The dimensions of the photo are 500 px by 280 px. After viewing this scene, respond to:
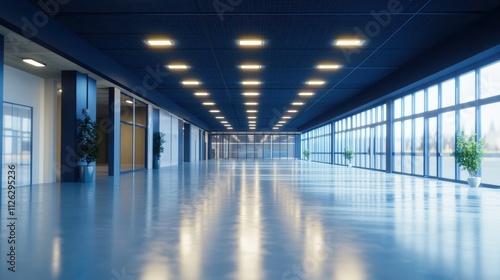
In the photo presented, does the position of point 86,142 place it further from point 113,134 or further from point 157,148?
point 157,148

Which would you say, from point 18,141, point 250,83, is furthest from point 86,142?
point 250,83

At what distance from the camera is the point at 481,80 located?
13.0 meters

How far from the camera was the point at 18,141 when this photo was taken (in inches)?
491

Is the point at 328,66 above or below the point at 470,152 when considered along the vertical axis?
above

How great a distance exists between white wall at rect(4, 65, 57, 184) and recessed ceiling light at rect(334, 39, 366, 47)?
32.8 feet

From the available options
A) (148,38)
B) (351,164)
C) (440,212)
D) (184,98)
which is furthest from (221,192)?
(351,164)

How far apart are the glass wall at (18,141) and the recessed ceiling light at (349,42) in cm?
1005

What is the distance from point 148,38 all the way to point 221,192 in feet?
15.8

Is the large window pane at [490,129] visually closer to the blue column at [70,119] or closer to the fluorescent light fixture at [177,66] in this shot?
the fluorescent light fixture at [177,66]

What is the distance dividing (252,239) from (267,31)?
6797 mm

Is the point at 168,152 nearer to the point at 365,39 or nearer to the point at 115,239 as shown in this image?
the point at 365,39

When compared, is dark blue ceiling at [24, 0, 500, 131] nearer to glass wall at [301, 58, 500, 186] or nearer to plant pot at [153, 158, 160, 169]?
glass wall at [301, 58, 500, 186]

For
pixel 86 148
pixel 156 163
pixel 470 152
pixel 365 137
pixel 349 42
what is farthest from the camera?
pixel 365 137

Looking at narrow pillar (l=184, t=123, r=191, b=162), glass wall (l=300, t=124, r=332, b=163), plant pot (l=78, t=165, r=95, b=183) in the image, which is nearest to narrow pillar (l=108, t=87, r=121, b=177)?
plant pot (l=78, t=165, r=95, b=183)
